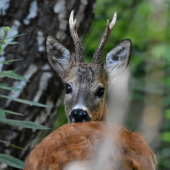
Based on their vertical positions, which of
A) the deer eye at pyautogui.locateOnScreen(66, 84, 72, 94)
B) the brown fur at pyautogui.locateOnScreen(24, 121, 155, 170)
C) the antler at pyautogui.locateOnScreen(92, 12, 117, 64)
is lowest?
the brown fur at pyautogui.locateOnScreen(24, 121, 155, 170)

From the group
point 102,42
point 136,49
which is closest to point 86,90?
point 102,42

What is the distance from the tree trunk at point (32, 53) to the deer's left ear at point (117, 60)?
2.39ft

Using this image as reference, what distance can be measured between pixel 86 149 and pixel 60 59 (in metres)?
2.83

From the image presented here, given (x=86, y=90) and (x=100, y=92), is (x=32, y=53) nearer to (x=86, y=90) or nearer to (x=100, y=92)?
(x=86, y=90)

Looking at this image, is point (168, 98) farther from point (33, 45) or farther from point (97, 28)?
point (33, 45)

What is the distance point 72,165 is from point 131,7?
17.1ft

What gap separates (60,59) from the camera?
480 cm

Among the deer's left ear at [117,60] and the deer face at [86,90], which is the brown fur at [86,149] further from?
the deer's left ear at [117,60]

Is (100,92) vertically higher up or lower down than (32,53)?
lower down

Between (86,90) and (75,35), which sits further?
(75,35)

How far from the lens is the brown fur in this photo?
82.0 inches

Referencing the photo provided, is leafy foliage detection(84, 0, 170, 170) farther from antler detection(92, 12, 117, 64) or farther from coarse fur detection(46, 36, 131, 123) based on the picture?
antler detection(92, 12, 117, 64)

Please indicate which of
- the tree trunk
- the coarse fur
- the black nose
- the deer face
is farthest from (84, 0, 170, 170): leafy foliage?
the black nose

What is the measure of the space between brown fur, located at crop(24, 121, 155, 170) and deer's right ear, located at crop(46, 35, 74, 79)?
233 centimetres
